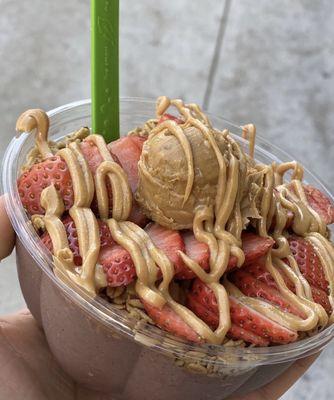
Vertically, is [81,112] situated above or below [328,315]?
above

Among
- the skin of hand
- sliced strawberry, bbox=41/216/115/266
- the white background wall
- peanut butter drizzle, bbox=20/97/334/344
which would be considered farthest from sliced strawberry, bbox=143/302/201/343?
the white background wall

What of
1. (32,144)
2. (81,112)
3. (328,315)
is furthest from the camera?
(81,112)

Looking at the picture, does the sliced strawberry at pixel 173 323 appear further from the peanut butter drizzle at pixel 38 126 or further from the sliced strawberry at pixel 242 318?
the peanut butter drizzle at pixel 38 126

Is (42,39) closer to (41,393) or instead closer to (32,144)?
(32,144)

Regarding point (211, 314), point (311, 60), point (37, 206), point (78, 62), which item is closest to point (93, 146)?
point (37, 206)

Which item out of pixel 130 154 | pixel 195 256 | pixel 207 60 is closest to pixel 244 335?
pixel 195 256
